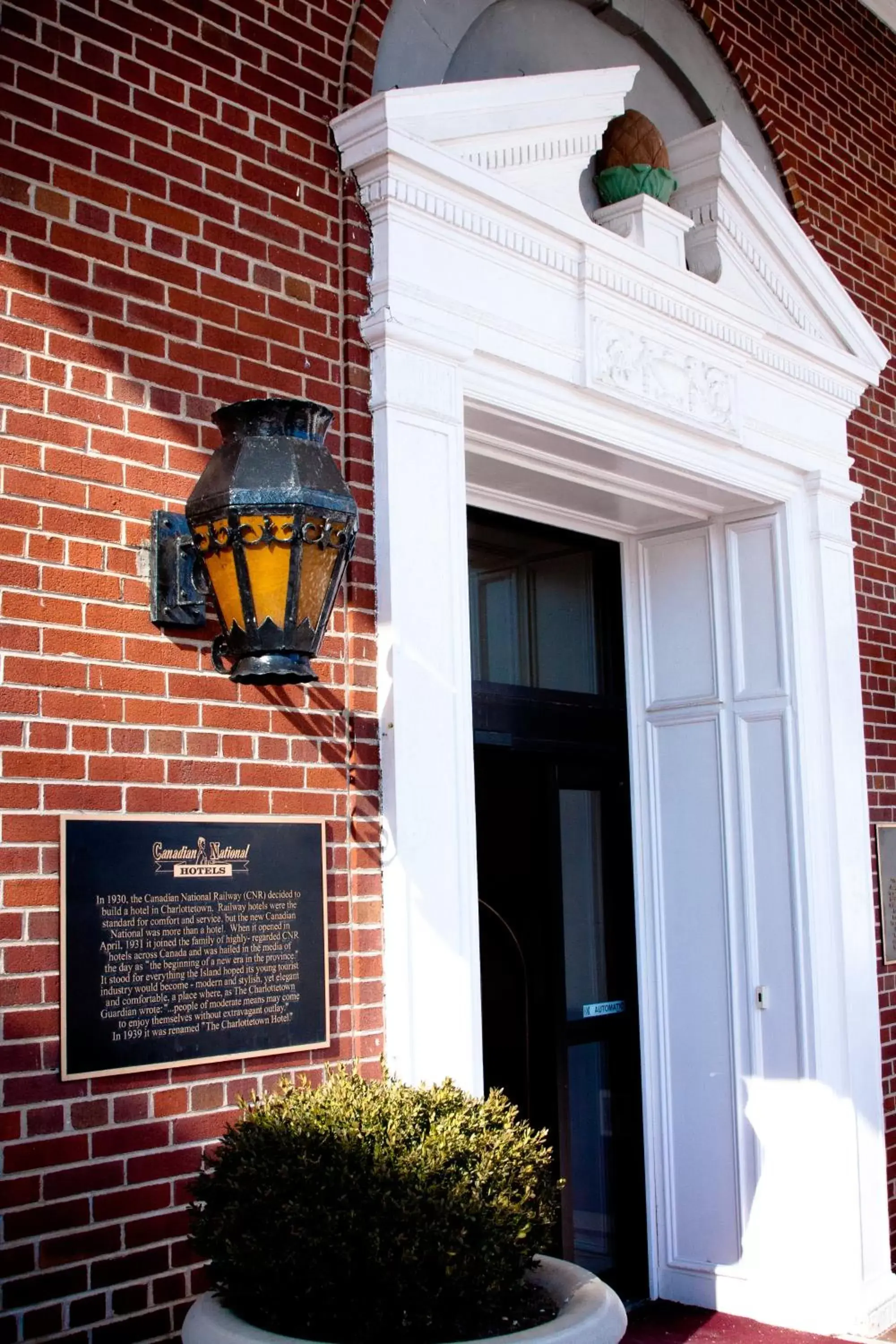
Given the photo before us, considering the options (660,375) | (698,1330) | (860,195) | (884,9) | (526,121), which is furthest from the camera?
(884,9)

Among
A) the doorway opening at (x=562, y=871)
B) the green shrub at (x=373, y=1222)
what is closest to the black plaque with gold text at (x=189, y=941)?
the green shrub at (x=373, y=1222)

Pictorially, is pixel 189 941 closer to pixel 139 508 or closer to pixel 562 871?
pixel 139 508

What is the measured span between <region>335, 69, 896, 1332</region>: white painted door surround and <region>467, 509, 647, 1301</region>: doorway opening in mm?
104

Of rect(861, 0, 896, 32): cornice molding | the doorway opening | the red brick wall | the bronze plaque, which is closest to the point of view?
the red brick wall

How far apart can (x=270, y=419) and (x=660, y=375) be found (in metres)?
2.28

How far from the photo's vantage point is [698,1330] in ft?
18.0

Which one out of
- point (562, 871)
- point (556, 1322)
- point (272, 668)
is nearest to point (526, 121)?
point (272, 668)

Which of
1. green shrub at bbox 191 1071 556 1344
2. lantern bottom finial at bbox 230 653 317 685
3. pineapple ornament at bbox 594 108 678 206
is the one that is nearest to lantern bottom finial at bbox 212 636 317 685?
lantern bottom finial at bbox 230 653 317 685

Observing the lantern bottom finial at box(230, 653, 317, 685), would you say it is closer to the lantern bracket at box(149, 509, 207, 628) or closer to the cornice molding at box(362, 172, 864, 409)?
the lantern bracket at box(149, 509, 207, 628)

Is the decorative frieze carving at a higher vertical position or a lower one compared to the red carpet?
higher

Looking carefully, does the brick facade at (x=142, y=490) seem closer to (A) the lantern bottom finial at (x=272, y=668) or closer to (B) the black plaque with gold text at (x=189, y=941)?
(B) the black plaque with gold text at (x=189, y=941)

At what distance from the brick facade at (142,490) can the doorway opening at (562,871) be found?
1.49 m

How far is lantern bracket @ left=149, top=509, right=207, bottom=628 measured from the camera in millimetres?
3592

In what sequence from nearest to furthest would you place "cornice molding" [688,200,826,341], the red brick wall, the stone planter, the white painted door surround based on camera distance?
the stone planter
the red brick wall
the white painted door surround
"cornice molding" [688,200,826,341]
